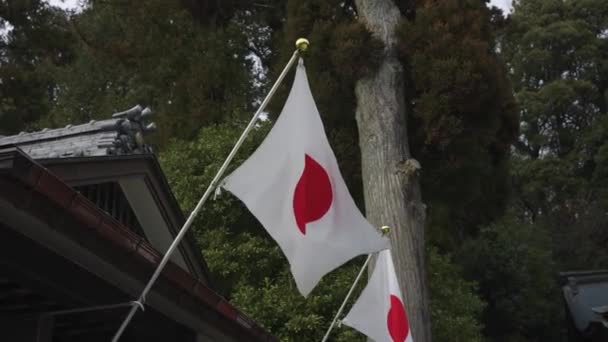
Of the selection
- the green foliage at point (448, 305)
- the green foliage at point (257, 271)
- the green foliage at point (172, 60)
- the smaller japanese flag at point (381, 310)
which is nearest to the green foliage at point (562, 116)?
the green foliage at point (448, 305)

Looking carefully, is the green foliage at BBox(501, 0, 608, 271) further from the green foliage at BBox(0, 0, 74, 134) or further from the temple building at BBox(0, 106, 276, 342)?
the temple building at BBox(0, 106, 276, 342)

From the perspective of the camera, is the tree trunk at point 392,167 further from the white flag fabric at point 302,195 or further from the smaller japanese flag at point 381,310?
the white flag fabric at point 302,195

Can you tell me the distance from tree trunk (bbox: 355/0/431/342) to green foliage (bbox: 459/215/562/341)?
11020 millimetres

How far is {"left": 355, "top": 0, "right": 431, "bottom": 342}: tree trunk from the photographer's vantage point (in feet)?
27.5

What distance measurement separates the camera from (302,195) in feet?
15.0

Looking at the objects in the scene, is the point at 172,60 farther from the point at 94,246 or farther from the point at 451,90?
the point at 94,246

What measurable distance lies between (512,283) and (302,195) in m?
16.9

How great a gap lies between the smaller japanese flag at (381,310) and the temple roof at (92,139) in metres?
1.99

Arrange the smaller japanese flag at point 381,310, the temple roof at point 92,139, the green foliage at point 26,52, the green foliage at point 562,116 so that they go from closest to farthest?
the temple roof at point 92,139 < the smaller japanese flag at point 381,310 < the green foliage at point 26,52 < the green foliage at point 562,116

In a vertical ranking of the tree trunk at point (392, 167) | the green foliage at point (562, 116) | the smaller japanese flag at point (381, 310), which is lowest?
the smaller japanese flag at point (381, 310)

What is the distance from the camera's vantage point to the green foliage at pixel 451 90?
358 inches

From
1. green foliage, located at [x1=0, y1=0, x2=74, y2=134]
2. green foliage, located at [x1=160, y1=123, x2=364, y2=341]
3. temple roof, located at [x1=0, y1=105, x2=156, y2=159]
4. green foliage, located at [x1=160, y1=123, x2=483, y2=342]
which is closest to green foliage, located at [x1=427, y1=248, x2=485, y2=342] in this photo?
green foliage, located at [x1=160, y1=123, x2=483, y2=342]

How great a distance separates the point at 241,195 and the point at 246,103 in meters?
10.4

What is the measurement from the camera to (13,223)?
3.18 metres
